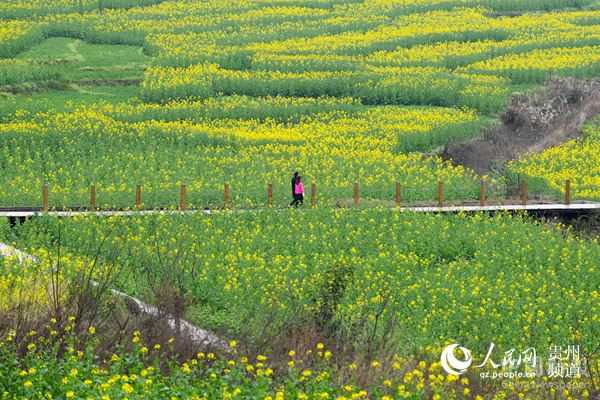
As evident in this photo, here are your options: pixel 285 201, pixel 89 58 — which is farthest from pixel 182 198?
pixel 89 58

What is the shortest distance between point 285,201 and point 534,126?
54.9 ft

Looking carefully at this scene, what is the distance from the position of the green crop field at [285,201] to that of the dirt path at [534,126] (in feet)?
1.56

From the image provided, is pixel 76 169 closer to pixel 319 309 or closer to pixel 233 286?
pixel 233 286

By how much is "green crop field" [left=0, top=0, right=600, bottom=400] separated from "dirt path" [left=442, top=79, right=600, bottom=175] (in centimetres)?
48

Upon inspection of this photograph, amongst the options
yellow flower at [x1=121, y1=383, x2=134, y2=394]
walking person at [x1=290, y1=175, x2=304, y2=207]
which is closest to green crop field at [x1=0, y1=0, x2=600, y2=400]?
yellow flower at [x1=121, y1=383, x2=134, y2=394]

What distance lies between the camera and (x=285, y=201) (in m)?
39.2

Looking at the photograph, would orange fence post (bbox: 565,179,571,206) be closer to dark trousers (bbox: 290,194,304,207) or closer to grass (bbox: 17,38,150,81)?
dark trousers (bbox: 290,194,304,207)

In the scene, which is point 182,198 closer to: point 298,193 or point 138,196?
point 138,196

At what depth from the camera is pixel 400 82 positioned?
191ft

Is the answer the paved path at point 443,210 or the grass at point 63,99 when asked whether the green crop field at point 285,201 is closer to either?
the grass at point 63,99

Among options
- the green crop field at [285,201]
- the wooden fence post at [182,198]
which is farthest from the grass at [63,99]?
the wooden fence post at [182,198]

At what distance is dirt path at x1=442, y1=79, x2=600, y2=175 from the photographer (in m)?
48.7


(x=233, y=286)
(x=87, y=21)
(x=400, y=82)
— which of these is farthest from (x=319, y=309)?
(x=87, y=21)

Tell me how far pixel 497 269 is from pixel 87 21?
45.4m
